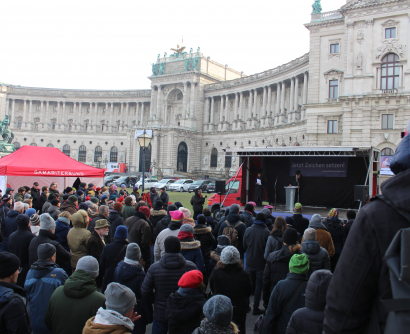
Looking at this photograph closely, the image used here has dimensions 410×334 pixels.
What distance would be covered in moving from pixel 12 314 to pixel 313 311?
3.11m

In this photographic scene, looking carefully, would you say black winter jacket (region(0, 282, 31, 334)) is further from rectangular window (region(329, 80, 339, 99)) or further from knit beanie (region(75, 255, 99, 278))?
rectangular window (region(329, 80, 339, 99))

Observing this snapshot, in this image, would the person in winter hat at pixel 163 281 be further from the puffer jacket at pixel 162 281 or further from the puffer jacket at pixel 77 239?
the puffer jacket at pixel 77 239

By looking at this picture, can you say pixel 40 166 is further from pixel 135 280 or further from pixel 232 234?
pixel 135 280

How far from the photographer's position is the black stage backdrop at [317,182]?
18875 millimetres

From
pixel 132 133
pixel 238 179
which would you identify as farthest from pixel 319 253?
pixel 132 133

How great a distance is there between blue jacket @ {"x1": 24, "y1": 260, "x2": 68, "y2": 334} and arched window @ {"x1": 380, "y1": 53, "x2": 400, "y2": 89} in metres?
33.4

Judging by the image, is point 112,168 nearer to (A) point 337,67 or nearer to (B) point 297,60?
(B) point 297,60

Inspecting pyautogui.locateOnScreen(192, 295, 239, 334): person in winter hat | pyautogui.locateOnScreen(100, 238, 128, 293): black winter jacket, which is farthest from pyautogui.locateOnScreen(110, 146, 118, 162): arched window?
pyautogui.locateOnScreen(192, 295, 239, 334): person in winter hat

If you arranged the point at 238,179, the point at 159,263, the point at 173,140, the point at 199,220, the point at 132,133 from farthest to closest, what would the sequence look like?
the point at 132,133 → the point at 173,140 → the point at 238,179 → the point at 199,220 → the point at 159,263

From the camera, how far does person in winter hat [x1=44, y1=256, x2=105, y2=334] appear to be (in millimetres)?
4125

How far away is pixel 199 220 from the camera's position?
27.6ft

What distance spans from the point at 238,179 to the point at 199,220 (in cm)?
1117

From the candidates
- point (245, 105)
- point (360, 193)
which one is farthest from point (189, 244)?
point (245, 105)

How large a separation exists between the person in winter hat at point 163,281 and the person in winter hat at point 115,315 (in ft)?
4.20
